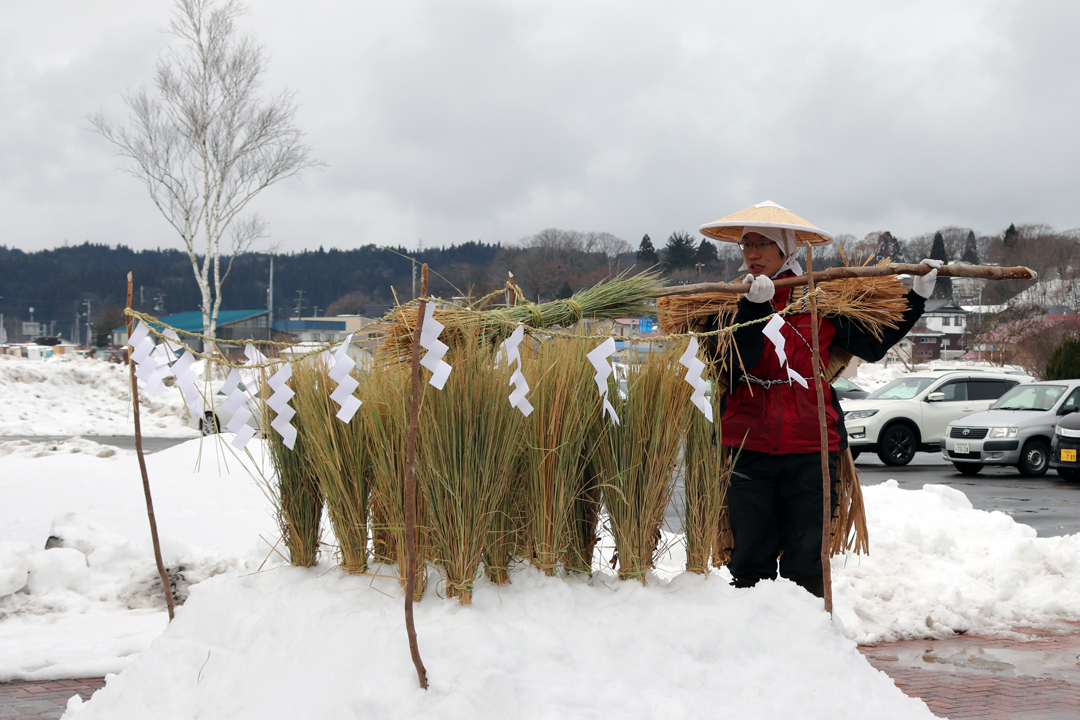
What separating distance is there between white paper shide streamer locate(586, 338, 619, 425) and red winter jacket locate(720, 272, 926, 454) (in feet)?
2.13

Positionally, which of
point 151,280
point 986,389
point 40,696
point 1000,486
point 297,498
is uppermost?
point 151,280

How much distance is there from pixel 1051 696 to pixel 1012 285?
4675cm

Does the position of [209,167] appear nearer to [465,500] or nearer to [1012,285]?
[465,500]

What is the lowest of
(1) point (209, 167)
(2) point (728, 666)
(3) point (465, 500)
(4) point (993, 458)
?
(4) point (993, 458)

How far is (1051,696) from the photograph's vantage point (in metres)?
3.17

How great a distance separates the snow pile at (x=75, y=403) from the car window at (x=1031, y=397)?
14.2 meters

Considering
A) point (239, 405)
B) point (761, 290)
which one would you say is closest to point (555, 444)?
point (761, 290)

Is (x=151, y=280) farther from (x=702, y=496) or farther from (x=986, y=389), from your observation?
(x=702, y=496)

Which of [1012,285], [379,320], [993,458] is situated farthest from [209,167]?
[1012,285]

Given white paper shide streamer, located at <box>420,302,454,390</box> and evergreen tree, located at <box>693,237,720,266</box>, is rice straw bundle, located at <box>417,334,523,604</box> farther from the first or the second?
evergreen tree, located at <box>693,237,720,266</box>

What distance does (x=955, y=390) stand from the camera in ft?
44.5

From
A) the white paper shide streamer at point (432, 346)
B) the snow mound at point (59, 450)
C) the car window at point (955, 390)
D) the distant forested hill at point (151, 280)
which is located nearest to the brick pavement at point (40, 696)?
the white paper shide streamer at point (432, 346)

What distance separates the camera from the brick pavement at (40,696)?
9.56ft

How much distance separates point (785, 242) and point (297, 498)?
75.5 inches
